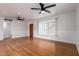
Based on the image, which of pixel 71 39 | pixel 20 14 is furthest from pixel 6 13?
pixel 71 39

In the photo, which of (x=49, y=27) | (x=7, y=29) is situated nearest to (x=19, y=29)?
(x=7, y=29)

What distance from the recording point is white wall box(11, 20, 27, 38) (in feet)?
8.19

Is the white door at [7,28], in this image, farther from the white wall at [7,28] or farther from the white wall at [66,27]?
the white wall at [66,27]

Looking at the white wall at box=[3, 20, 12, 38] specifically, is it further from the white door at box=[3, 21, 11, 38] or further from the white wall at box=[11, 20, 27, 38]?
the white wall at box=[11, 20, 27, 38]

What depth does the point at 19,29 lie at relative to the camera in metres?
2.56

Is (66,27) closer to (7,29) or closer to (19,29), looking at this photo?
(19,29)

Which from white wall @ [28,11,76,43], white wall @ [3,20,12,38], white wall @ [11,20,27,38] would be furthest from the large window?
white wall @ [3,20,12,38]

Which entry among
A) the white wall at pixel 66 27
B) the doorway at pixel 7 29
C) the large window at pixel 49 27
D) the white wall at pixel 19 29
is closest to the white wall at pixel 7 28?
the doorway at pixel 7 29

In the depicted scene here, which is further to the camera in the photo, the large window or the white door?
the large window

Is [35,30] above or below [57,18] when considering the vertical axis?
below

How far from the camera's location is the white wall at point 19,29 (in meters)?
2.49

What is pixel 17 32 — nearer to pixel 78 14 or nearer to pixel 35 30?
pixel 35 30

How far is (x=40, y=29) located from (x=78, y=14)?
1279 millimetres

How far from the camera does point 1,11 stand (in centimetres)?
210
